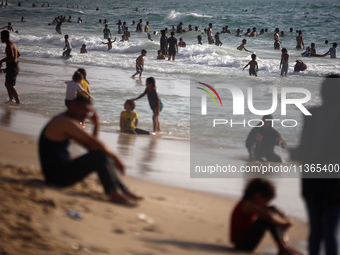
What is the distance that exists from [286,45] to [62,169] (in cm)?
3225

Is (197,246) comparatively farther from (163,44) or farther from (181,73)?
(163,44)

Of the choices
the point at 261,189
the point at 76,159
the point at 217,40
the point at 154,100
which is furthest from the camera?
the point at 217,40

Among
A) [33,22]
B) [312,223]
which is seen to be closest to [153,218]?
[312,223]

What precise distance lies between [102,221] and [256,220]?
1.24 meters

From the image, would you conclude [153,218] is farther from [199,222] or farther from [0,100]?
[0,100]

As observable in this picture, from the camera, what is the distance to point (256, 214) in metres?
4.98

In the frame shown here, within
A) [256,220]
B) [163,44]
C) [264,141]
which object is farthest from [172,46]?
[256,220]

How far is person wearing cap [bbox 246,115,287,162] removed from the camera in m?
9.19

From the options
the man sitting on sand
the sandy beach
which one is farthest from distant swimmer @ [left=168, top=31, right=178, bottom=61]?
the man sitting on sand

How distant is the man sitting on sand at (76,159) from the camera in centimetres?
534

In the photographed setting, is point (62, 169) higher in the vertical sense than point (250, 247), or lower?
higher

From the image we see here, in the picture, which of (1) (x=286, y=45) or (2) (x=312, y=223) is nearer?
(2) (x=312, y=223)

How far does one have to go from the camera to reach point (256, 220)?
16.6 feet

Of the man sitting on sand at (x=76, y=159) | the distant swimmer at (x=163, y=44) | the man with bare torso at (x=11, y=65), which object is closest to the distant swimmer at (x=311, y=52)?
the distant swimmer at (x=163, y=44)
